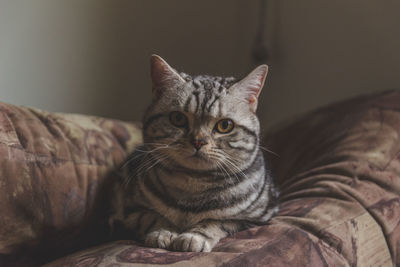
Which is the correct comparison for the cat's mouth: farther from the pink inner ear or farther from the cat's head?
the pink inner ear

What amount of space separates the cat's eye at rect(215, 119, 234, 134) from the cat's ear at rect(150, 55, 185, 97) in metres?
0.17

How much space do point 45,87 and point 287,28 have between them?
1279 mm

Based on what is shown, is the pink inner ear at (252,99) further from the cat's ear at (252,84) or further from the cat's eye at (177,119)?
the cat's eye at (177,119)

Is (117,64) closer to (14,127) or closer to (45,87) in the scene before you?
(45,87)

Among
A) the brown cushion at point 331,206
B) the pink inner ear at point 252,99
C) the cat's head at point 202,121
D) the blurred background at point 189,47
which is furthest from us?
the blurred background at point 189,47

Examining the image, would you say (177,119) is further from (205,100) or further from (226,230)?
(226,230)

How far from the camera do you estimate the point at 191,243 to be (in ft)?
2.91

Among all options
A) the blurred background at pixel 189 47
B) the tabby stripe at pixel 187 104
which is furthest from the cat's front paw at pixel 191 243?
the blurred background at pixel 189 47

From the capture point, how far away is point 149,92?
2064 millimetres

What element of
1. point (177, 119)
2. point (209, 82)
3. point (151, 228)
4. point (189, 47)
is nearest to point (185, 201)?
point (151, 228)

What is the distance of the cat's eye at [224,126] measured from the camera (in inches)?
39.8

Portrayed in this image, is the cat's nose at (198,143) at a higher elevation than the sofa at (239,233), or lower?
higher

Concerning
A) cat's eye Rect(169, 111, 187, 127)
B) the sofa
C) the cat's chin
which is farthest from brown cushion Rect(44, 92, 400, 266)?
cat's eye Rect(169, 111, 187, 127)

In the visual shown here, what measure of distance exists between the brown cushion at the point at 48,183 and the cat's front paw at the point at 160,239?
34 cm
